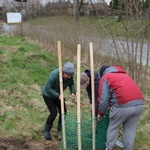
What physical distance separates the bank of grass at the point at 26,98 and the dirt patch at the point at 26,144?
13 cm

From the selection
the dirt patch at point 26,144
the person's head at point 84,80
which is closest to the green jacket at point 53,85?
the person's head at point 84,80

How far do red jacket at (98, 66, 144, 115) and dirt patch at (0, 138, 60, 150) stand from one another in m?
1.37

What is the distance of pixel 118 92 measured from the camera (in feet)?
12.2

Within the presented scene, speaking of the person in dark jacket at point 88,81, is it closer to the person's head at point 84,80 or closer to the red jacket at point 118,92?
the person's head at point 84,80

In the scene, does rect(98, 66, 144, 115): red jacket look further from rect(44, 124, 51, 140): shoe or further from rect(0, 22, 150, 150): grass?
rect(44, 124, 51, 140): shoe

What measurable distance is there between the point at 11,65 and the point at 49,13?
Answer: 6.44m

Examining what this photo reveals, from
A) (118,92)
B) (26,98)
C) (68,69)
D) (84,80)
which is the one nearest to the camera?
(118,92)

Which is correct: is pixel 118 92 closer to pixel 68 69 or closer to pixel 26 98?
pixel 68 69

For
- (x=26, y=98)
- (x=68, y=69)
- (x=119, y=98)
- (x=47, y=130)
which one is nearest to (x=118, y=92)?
(x=119, y=98)

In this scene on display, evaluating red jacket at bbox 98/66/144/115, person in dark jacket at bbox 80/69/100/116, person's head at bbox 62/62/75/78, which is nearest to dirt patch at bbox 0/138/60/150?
person in dark jacket at bbox 80/69/100/116

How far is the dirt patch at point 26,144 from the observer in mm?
4664

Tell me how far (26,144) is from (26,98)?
6.66 feet

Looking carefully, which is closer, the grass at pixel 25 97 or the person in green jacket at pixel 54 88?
the person in green jacket at pixel 54 88

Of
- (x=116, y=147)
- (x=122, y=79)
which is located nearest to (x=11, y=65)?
(x=116, y=147)
